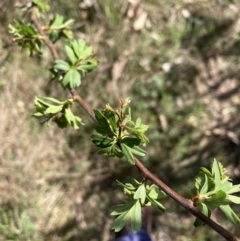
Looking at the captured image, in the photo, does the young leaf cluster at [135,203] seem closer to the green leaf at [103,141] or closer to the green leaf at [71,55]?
the green leaf at [103,141]

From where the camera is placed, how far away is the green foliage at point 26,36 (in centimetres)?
132

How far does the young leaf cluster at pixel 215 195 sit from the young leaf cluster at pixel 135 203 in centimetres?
10

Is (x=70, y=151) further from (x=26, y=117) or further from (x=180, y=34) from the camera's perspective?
(x=180, y=34)

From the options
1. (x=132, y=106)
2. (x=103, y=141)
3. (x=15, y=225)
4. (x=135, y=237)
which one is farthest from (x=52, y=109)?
(x=132, y=106)

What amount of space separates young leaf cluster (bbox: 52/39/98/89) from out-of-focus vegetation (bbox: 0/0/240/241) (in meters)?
1.33

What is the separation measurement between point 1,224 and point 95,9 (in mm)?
1565

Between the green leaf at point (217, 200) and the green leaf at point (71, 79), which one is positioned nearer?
the green leaf at point (217, 200)

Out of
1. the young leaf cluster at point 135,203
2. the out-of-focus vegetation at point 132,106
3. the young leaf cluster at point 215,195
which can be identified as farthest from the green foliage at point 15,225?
the young leaf cluster at point 215,195

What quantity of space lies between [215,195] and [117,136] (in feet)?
0.90

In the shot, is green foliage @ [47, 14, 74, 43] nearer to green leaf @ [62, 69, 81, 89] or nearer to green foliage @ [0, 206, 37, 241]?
green leaf @ [62, 69, 81, 89]

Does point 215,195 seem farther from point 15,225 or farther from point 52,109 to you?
point 15,225

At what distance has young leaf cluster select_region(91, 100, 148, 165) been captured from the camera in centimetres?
98

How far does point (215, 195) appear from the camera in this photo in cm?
95

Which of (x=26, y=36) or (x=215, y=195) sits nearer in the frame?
(x=215, y=195)
